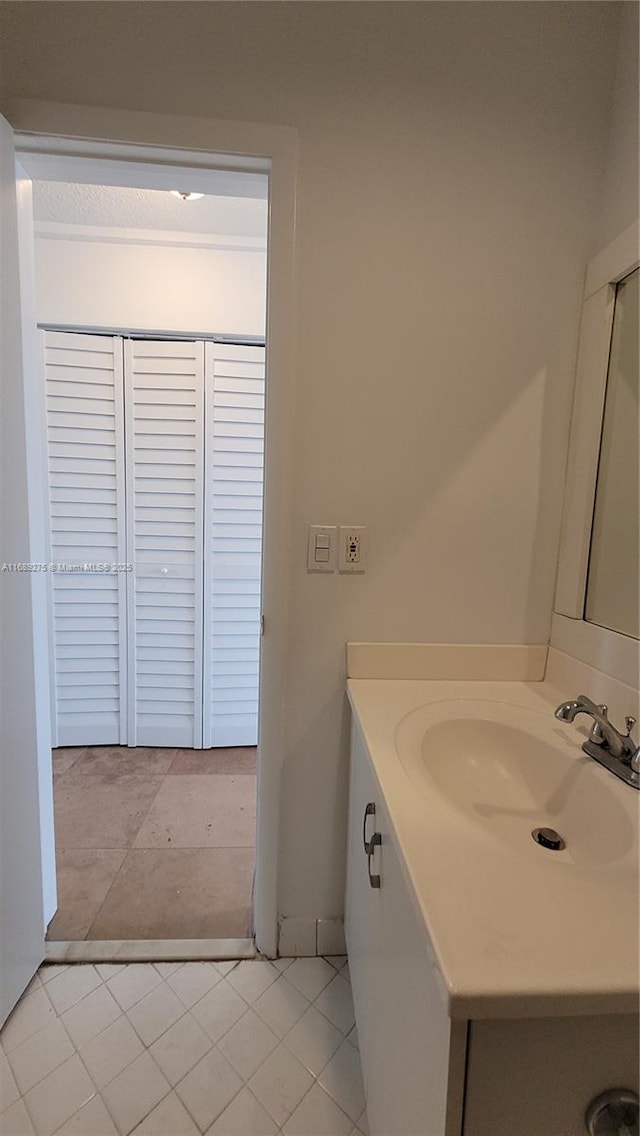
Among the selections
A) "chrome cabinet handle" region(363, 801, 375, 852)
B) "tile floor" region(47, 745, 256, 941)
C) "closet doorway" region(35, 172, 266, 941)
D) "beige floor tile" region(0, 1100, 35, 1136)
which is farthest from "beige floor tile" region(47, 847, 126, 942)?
"chrome cabinet handle" region(363, 801, 375, 852)

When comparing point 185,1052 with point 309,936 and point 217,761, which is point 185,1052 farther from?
point 217,761

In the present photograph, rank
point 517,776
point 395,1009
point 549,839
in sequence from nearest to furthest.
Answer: point 395,1009
point 549,839
point 517,776

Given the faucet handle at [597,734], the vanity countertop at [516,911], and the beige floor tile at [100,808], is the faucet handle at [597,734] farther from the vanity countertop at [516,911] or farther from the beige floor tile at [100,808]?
the beige floor tile at [100,808]

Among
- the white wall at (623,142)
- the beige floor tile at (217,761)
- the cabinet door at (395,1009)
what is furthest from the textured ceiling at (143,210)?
the beige floor tile at (217,761)

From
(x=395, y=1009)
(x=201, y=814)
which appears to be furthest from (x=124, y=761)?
(x=395, y=1009)

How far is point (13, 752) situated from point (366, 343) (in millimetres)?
1287

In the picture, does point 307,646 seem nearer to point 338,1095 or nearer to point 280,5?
point 338,1095

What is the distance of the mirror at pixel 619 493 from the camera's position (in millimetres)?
992

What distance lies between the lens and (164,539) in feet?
Result: 7.24

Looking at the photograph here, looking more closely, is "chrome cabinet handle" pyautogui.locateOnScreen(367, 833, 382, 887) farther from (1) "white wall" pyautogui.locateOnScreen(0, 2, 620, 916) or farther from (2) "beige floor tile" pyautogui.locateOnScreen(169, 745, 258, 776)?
(2) "beige floor tile" pyautogui.locateOnScreen(169, 745, 258, 776)

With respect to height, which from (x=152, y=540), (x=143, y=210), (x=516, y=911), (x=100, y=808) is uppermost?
(x=143, y=210)

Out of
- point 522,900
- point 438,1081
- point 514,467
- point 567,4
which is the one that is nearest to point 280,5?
point 567,4

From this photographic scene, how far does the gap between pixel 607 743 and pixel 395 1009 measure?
21.7 inches

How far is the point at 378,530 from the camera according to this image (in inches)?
45.6
